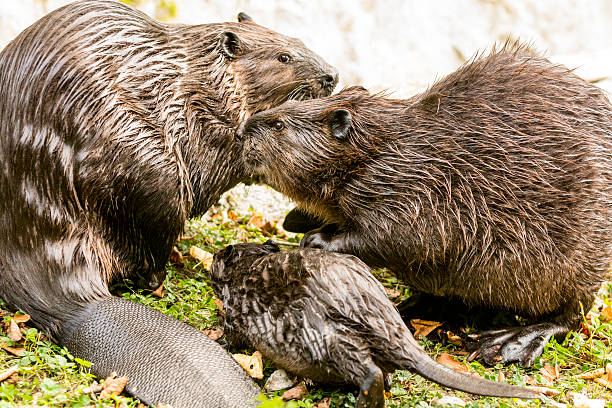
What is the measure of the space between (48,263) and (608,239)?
2629 mm

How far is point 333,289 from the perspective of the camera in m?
2.94

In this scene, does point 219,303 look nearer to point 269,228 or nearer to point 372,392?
point 269,228

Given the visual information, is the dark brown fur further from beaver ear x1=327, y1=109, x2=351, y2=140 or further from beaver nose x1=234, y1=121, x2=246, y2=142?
beaver ear x1=327, y1=109, x2=351, y2=140

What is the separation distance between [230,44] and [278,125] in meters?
0.58

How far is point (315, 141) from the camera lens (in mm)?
3594

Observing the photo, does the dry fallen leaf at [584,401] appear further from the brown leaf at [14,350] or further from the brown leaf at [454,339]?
the brown leaf at [14,350]

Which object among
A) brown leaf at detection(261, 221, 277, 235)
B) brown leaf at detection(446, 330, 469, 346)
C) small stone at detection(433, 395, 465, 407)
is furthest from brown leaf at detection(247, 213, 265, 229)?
small stone at detection(433, 395, 465, 407)

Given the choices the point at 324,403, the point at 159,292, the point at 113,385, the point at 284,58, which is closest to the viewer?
the point at 113,385

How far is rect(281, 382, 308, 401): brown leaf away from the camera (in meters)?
3.07

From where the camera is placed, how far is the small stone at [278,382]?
312 centimetres

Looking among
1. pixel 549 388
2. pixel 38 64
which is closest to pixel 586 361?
pixel 549 388

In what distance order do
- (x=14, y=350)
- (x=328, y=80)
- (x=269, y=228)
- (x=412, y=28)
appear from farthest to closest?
(x=412, y=28) < (x=269, y=228) < (x=328, y=80) < (x=14, y=350)

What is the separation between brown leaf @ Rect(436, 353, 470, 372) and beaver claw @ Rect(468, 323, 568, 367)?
89 millimetres

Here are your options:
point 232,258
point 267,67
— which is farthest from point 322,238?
point 267,67
